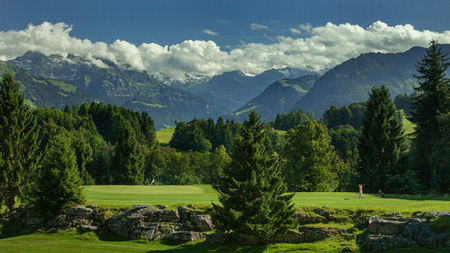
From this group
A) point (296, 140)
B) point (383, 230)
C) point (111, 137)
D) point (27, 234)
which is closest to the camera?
point (383, 230)

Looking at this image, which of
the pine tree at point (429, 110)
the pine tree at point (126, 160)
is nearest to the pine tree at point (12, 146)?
the pine tree at point (126, 160)

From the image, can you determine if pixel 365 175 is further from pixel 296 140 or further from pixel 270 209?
pixel 270 209

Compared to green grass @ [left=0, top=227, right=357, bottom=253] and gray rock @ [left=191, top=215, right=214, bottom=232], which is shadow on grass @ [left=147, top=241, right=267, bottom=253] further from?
gray rock @ [left=191, top=215, right=214, bottom=232]

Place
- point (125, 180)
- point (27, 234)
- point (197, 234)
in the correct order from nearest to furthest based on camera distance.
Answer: point (197, 234)
point (27, 234)
point (125, 180)

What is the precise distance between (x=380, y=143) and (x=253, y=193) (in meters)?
29.3

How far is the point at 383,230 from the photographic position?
24.5m

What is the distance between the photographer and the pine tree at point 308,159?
53438mm

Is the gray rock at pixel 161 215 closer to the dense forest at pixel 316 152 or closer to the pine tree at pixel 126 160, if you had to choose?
the dense forest at pixel 316 152

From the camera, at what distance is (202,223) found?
31016 millimetres

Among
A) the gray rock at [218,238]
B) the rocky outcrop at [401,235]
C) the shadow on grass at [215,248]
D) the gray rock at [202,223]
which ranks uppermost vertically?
the rocky outcrop at [401,235]

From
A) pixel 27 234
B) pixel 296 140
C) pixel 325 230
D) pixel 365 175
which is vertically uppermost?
pixel 296 140

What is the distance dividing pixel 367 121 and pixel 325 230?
28.4m

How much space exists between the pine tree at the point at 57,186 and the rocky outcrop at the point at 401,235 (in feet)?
93.8

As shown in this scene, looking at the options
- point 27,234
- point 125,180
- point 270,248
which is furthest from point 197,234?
point 125,180
